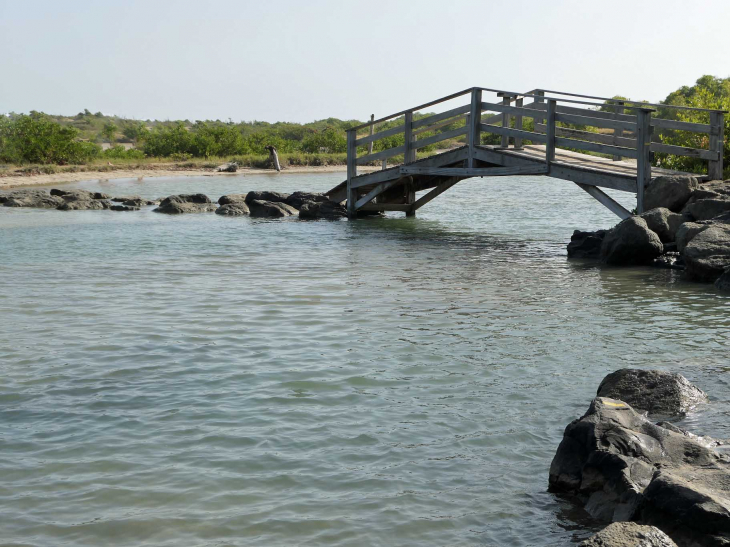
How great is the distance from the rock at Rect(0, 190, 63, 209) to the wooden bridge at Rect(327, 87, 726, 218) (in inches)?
366

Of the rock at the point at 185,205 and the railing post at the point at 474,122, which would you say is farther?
the rock at the point at 185,205

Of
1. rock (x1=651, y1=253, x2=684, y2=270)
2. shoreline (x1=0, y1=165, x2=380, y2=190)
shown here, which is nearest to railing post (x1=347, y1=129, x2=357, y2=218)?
rock (x1=651, y1=253, x2=684, y2=270)

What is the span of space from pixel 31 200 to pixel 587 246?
60.6 feet

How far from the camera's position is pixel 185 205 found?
977 inches

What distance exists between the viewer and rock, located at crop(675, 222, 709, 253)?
1238 centimetres

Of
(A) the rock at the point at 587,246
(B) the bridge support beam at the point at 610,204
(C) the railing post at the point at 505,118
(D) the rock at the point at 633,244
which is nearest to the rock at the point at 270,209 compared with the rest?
(C) the railing post at the point at 505,118

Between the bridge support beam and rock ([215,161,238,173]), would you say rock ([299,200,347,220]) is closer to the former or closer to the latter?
the bridge support beam

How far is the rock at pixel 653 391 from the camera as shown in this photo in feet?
19.2

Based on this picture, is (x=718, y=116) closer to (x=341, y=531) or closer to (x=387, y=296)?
(x=387, y=296)

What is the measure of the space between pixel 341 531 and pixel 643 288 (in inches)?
308

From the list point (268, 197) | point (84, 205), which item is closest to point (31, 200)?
point (84, 205)

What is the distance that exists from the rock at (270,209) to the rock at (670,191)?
428 inches

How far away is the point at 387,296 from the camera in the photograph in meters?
10.9

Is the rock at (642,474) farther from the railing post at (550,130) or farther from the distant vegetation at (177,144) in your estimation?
the distant vegetation at (177,144)
